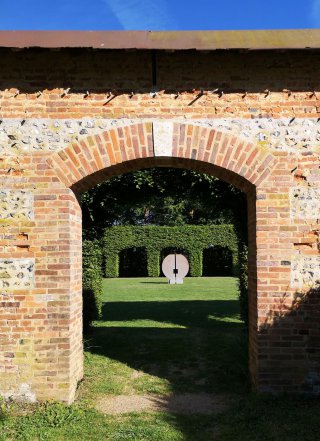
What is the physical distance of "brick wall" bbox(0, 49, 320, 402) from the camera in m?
5.20

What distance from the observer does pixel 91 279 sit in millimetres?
10586

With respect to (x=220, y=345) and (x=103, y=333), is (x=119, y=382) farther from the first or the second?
Answer: (x=103, y=333)

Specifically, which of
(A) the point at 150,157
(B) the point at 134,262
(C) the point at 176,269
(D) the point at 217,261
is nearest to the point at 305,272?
(A) the point at 150,157

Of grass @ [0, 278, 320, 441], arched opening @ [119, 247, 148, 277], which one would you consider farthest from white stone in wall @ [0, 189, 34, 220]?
arched opening @ [119, 247, 148, 277]

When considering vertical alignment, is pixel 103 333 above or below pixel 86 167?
below

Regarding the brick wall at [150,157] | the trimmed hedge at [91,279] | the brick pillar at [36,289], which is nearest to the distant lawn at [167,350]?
the trimmed hedge at [91,279]

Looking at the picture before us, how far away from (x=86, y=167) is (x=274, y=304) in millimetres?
2759

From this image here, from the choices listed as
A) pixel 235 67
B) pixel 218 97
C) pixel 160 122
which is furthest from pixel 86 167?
pixel 235 67

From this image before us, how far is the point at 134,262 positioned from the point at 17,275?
22.9m

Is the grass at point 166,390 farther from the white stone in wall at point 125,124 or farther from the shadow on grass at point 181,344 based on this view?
the white stone in wall at point 125,124

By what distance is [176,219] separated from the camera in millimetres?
36281

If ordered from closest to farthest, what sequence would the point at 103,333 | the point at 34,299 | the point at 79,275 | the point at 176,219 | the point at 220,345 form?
the point at 34,299 → the point at 79,275 → the point at 220,345 → the point at 103,333 → the point at 176,219

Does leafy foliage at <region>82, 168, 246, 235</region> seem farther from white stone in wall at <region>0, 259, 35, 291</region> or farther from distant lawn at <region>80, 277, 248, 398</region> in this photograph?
white stone in wall at <region>0, 259, 35, 291</region>

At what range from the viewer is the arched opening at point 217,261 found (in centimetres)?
2789
